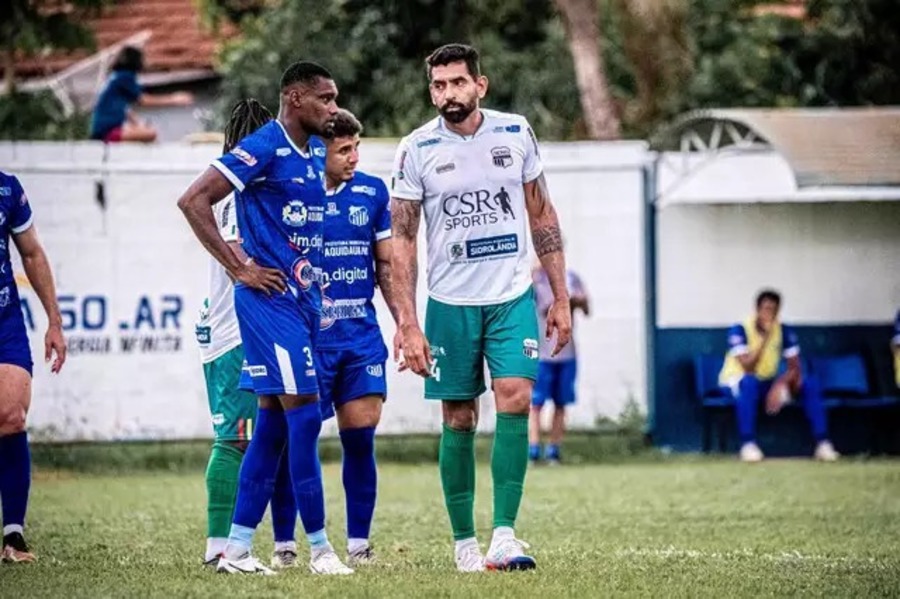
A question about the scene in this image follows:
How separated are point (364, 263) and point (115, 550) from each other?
2196mm

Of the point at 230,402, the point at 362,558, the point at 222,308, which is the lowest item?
the point at 362,558

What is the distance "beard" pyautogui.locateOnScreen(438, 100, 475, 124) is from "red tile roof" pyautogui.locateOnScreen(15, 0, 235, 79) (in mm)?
22787

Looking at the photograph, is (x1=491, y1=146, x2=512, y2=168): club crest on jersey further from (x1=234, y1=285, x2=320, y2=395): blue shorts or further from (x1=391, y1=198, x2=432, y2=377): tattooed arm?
(x1=234, y1=285, x2=320, y2=395): blue shorts

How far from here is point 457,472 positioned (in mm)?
10258

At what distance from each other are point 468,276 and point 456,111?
0.80 metres

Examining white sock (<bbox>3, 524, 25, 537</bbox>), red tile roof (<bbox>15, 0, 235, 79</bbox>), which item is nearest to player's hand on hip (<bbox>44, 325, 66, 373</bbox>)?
white sock (<bbox>3, 524, 25, 537</bbox>)

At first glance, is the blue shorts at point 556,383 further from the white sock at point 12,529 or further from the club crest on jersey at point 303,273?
the club crest on jersey at point 303,273

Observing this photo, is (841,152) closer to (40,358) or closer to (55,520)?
(40,358)

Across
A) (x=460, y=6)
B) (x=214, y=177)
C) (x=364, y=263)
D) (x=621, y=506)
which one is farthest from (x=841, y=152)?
(x=214, y=177)

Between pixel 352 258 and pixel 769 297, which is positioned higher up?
pixel 352 258

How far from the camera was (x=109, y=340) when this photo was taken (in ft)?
67.0

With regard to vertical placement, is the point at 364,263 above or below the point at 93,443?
above

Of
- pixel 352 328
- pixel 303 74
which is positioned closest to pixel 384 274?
pixel 352 328

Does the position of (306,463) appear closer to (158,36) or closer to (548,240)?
(548,240)
